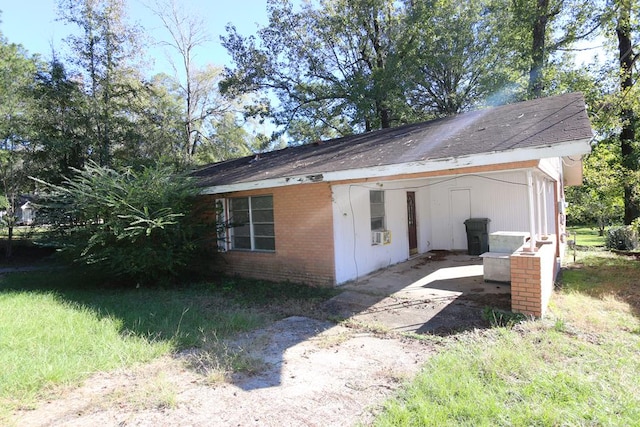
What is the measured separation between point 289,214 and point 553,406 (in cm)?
623

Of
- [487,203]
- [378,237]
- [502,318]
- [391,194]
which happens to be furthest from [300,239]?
[487,203]

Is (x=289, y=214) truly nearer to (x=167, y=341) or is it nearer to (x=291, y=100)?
(x=167, y=341)

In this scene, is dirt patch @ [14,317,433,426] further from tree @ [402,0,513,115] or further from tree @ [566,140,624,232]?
tree @ [402,0,513,115]

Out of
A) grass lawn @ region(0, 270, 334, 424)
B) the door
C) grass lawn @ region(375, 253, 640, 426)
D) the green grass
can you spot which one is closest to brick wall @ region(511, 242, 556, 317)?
grass lawn @ region(375, 253, 640, 426)

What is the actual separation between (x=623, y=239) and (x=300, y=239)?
1304 cm

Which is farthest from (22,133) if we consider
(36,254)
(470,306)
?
(470,306)

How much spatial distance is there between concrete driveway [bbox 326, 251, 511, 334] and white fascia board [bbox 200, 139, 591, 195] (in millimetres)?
2284

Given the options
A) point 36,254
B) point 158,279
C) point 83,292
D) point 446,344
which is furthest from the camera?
point 36,254

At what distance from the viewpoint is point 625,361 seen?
369 centimetres

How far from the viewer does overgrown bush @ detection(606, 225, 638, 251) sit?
1346 centimetres

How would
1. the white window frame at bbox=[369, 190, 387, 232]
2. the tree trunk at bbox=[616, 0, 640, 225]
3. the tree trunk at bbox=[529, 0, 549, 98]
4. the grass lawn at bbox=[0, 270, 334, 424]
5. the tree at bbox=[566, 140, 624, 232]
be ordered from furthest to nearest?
the tree trunk at bbox=[529, 0, 549, 98], the tree trunk at bbox=[616, 0, 640, 225], the tree at bbox=[566, 140, 624, 232], the white window frame at bbox=[369, 190, 387, 232], the grass lawn at bbox=[0, 270, 334, 424]

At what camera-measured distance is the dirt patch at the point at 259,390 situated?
9.87ft

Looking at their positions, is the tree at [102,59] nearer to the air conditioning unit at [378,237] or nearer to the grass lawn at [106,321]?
the grass lawn at [106,321]

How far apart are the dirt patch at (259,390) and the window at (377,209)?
4.87m
